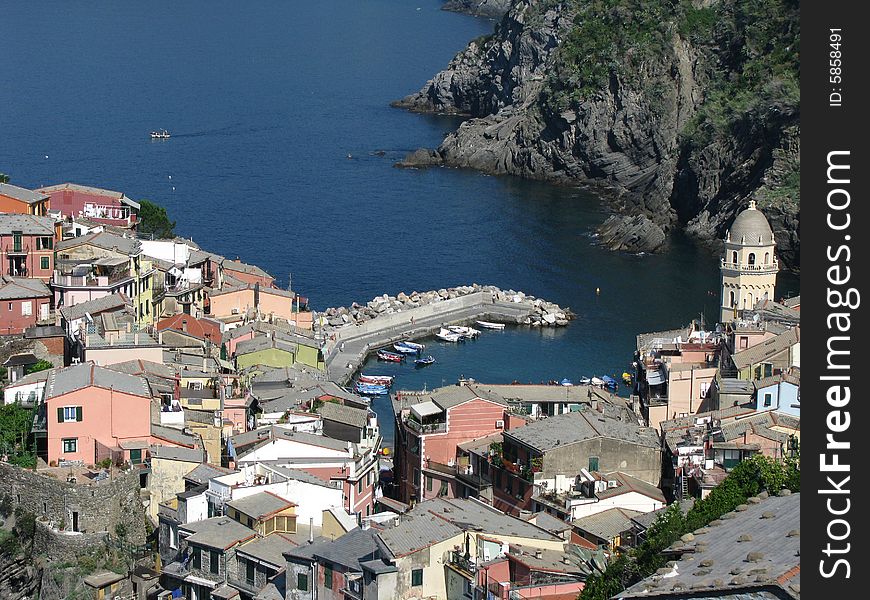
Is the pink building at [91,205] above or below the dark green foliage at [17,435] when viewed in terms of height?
above

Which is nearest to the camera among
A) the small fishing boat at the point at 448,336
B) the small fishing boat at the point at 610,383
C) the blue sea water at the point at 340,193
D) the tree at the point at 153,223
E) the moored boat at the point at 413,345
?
the small fishing boat at the point at 610,383

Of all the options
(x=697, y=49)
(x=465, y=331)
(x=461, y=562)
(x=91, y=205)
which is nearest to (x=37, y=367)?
(x=461, y=562)

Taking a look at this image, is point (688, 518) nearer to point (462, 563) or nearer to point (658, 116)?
point (462, 563)

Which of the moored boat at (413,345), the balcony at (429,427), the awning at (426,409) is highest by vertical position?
the awning at (426,409)

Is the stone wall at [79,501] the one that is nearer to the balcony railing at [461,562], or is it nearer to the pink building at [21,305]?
the balcony railing at [461,562]

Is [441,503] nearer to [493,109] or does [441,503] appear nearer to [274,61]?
[493,109]

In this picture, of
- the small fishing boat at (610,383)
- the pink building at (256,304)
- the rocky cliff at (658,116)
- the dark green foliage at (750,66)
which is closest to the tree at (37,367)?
the pink building at (256,304)

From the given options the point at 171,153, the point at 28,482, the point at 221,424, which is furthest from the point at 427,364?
the point at 171,153

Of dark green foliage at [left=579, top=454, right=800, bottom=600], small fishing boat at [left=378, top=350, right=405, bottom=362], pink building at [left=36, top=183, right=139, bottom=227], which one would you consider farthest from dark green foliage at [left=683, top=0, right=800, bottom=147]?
dark green foliage at [left=579, top=454, right=800, bottom=600]
